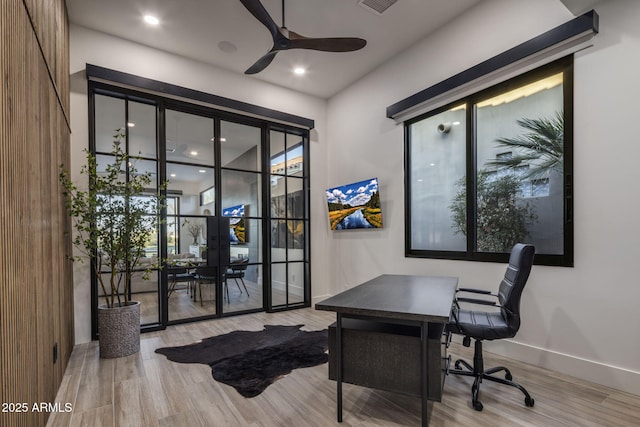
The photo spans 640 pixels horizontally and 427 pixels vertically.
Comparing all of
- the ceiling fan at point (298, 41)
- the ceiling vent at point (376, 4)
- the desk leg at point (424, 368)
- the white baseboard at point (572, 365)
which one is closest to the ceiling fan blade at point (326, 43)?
the ceiling fan at point (298, 41)

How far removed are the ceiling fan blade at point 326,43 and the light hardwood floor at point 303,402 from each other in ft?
10.4

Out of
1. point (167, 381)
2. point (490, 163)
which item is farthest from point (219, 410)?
point (490, 163)

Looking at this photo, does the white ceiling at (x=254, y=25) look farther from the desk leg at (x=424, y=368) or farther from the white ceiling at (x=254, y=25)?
the desk leg at (x=424, y=368)

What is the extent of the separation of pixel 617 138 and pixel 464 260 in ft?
5.61

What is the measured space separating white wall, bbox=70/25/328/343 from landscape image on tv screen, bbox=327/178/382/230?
382 millimetres

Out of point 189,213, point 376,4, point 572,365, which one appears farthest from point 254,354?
point 376,4

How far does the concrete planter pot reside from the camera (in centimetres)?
325

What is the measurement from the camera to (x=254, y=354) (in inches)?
130

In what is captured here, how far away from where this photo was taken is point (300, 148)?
5.69m

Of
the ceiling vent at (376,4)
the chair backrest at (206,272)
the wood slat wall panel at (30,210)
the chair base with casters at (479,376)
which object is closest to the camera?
the wood slat wall panel at (30,210)

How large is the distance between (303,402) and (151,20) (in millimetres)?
4301

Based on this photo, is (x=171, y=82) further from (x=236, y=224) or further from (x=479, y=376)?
(x=479, y=376)

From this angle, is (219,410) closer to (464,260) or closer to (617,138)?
(464,260)

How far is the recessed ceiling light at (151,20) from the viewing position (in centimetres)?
368
